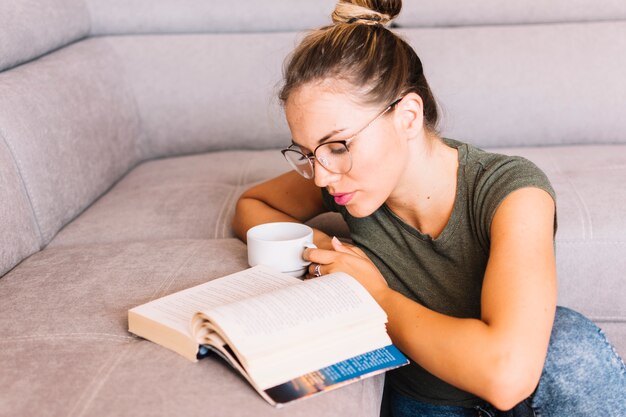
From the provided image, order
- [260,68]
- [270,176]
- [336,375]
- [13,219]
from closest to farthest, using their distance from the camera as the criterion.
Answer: [336,375] < [13,219] < [270,176] < [260,68]

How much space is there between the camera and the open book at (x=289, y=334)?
0.90 metres

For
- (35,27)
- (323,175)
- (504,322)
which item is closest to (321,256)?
(323,175)

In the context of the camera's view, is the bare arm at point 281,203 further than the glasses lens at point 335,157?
Yes

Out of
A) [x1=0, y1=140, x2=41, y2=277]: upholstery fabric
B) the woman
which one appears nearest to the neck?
the woman

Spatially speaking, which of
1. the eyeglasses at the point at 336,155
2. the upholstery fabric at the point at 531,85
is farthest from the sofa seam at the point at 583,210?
the eyeglasses at the point at 336,155

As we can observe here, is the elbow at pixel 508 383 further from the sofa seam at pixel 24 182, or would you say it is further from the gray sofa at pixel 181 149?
the sofa seam at pixel 24 182

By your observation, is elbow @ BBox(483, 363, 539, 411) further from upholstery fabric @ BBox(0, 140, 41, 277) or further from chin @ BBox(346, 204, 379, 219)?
upholstery fabric @ BBox(0, 140, 41, 277)

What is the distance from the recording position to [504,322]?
3.15 ft

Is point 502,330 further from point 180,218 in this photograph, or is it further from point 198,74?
point 198,74

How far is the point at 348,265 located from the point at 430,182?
0.22 meters

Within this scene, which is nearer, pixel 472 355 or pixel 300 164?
pixel 472 355

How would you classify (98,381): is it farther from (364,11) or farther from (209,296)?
(364,11)

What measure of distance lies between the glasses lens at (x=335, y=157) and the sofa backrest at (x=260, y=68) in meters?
0.96

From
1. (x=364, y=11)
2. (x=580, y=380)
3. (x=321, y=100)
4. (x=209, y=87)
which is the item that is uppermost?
(x=364, y=11)
